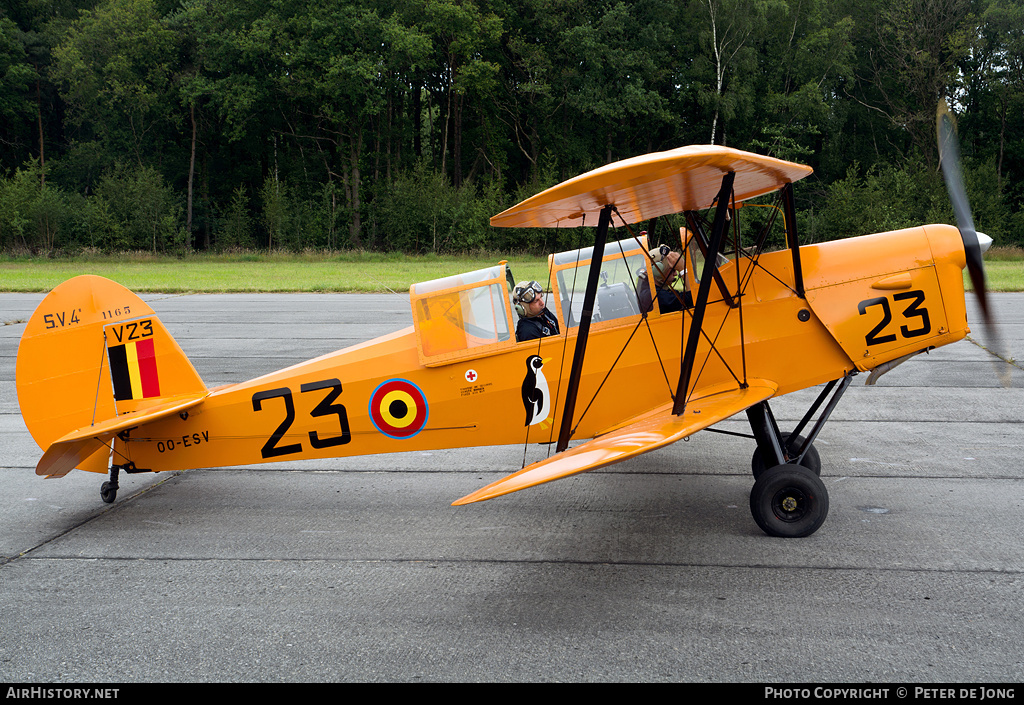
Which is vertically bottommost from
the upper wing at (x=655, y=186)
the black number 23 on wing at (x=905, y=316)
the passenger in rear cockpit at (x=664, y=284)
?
the black number 23 on wing at (x=905, y=316)

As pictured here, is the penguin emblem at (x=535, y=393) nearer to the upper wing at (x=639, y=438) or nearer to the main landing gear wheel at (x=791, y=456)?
the upper wing at (x=639, y=438)

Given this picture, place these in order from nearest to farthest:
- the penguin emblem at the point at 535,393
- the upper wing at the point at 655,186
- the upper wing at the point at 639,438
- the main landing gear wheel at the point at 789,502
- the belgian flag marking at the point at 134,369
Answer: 1. the upper wing at the point at 639,438
2. the upper wing at the point at 655,186
3. the main landing gear wheel at the point at 789,502
4. the penguin emblem at the point at 535,393
5. the belgian flag marking at the point at 134,369

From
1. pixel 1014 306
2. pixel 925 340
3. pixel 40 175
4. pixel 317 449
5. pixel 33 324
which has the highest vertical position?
pixel 40 175

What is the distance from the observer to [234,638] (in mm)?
4113

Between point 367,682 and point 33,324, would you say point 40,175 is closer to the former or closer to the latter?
point 33,324

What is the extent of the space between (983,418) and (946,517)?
359 centimetres

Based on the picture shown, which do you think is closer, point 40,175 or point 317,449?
point 317,449

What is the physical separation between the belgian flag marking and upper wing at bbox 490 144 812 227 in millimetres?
2973

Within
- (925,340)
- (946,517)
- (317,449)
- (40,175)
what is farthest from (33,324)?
(40,175)

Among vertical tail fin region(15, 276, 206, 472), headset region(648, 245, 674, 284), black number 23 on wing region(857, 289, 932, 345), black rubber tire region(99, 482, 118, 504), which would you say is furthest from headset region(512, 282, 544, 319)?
black rubber tire region(99, 482, 118, 504)

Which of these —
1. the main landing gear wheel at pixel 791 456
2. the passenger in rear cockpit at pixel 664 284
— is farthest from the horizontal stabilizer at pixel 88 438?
the main landing gear wheel at pixel 791 456

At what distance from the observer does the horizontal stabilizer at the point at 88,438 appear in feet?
17.5

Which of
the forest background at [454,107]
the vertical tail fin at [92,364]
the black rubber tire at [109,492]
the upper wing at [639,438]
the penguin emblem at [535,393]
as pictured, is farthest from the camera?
the forest background at [454,107]

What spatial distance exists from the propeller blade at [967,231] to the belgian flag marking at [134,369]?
593cm
